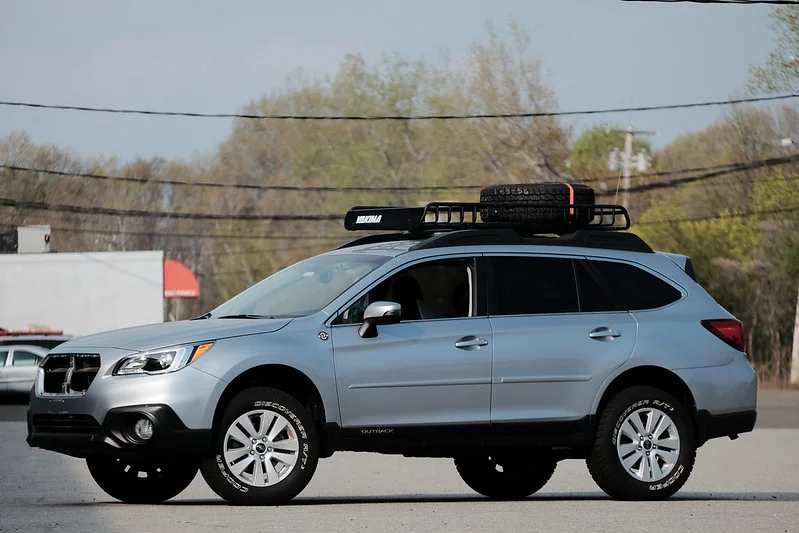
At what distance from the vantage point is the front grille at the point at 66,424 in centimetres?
1002

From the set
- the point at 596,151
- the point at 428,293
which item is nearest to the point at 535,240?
the point at 428,293

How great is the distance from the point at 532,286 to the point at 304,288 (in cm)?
164

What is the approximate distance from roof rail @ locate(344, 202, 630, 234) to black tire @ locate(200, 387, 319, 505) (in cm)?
176

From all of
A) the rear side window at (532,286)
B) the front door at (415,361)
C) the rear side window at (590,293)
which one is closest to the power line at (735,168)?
the rear side window at (590,293)

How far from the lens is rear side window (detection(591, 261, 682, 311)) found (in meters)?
11.5

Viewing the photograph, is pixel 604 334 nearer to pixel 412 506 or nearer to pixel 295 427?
pixel 412 506

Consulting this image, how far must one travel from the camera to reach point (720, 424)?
37.4 ft

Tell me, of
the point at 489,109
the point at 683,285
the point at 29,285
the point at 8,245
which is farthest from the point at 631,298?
the point at 8,245

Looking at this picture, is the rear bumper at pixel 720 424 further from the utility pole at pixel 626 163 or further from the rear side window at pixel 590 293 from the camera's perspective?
the utility pole at pixel 626 163

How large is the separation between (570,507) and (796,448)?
10.0 meters

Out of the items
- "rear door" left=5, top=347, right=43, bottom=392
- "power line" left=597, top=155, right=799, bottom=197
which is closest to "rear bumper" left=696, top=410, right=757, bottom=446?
"rear door" left=5, top=347, right=43, bottom=392

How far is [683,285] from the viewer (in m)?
11.7

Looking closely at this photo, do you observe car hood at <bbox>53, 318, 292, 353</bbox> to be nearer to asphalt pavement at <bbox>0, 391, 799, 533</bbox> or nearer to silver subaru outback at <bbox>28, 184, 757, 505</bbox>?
silver subaru outback at <bbox>28, 184, 757, 505</bbox>

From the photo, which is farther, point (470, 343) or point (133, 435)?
point (470, 343)
